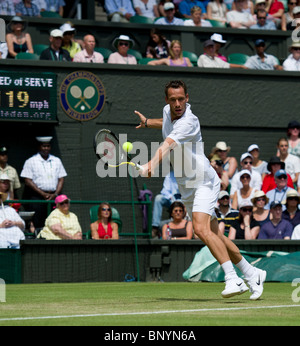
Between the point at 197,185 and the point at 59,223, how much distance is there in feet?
20.4

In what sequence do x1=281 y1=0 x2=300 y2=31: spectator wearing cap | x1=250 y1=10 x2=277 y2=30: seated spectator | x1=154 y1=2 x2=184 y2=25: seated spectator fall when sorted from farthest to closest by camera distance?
x1=281 y1=0 x2=300 y2=31: spectator wearing cap, x1=250 y1=10 x2=277 y2=30: seated spectator, x1=154 y1=2 x2=184 y2=25: seated spectator

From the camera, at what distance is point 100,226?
14664 millimetres

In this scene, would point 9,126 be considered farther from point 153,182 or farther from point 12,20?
point 153,182

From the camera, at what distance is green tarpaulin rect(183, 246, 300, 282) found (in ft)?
42.7

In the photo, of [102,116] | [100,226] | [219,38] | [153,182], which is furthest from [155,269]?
[219,38]

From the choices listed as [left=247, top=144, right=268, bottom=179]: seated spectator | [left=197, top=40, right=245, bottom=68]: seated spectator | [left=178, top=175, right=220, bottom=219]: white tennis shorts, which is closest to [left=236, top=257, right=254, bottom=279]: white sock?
[left=178, top=175, right=220, bottom=219]: white tennis shorts

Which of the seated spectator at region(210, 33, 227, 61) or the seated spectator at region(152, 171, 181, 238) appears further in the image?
the seated spectator at region(210, 33, 227, 61)

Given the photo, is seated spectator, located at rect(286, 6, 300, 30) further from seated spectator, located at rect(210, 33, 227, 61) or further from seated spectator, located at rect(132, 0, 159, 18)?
seated spectator, located at rect(132, 0, 159, 18)

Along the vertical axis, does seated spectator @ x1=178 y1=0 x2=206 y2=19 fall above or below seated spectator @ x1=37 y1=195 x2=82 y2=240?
above

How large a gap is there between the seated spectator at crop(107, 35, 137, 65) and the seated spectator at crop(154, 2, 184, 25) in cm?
157

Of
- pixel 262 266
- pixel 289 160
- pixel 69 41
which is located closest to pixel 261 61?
pixel 289 160

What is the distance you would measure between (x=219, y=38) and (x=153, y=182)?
3.47 meters

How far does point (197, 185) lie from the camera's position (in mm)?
8453

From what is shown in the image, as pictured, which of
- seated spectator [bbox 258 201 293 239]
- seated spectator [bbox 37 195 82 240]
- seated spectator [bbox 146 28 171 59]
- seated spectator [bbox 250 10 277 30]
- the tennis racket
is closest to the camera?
the tennis racket
